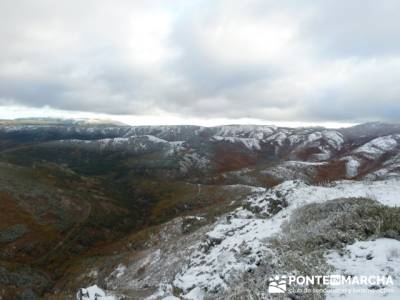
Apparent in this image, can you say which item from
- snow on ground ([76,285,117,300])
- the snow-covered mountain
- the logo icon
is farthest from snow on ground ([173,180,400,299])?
snow on ground ([76,285,117,300])

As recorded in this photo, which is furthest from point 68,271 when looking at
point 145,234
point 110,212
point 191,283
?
point 191,283

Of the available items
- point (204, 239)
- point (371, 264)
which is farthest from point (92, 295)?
point (371, 264)

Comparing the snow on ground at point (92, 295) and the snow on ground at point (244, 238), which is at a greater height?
the snow on ground at point (244, 238)

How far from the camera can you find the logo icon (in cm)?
1443

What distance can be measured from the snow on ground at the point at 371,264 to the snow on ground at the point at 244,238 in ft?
18.2

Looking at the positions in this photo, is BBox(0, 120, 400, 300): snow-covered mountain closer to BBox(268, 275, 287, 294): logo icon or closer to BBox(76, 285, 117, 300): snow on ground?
BBox(76, 285, 117, 300): snow on ground

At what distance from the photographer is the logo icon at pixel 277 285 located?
14432mm

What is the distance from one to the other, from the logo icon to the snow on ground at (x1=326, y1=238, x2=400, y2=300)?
6.76 feet

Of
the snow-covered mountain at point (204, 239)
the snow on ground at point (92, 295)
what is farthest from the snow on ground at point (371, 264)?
the snow on ground at point (92, 295)

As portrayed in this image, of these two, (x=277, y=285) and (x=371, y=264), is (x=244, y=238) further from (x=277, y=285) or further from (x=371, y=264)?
(x=371, y=264)

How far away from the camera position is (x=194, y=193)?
538 ft

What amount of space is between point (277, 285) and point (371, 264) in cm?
399

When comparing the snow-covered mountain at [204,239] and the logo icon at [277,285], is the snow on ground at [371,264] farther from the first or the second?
the logo icon at [277,285]

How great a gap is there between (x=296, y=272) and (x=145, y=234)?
80.1 meters
